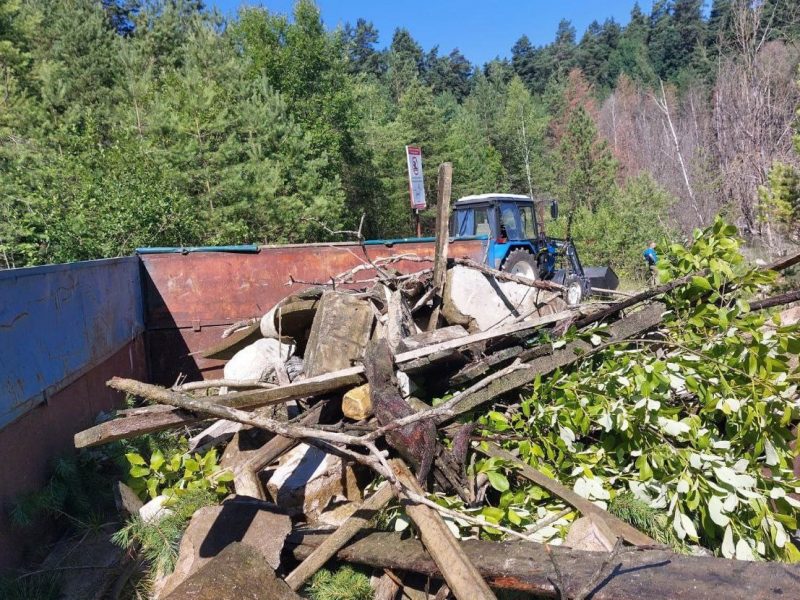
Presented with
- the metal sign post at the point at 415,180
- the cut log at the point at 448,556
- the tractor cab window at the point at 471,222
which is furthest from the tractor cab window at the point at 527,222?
the cut log at the point at 448,556

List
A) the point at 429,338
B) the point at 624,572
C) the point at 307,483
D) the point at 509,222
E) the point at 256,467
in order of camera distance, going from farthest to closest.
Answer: the point at 509,222
the point at 429,338
the point at 307,483
the point at 256,467
the point at 624,572

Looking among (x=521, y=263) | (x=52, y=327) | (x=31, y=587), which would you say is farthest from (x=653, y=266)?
(x=521, y=263)

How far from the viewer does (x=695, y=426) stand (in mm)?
2963

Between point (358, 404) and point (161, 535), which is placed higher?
point (358, 404)

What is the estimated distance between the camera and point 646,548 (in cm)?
231

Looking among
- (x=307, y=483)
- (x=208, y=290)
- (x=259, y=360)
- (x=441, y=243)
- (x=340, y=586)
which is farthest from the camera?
(x=208, y=290)

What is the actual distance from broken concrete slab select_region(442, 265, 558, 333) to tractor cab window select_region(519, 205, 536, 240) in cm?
691

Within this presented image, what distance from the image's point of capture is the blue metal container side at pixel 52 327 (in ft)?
9.23

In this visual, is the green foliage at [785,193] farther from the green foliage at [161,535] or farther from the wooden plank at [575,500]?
the green foliage at [161,535]

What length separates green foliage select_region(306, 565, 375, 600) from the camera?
8.46 ft

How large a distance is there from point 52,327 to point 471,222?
30.1ft

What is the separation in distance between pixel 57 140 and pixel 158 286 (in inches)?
424

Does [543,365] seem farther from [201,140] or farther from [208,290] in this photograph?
[201,140]

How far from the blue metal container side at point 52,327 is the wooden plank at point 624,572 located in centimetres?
197
